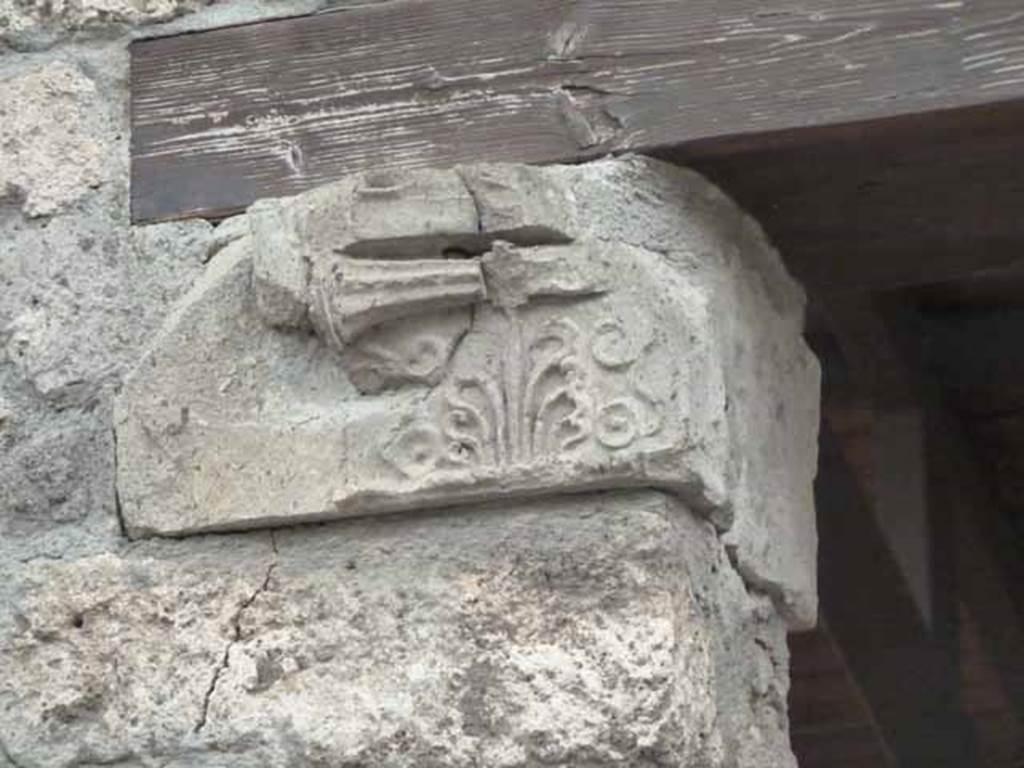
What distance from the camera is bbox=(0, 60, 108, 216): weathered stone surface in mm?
2561

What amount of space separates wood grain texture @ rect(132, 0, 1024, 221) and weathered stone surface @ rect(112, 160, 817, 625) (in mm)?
59

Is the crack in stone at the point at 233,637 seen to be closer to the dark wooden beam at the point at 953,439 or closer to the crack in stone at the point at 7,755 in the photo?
the crack in stone at the point at 7,755

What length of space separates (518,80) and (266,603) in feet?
1.65

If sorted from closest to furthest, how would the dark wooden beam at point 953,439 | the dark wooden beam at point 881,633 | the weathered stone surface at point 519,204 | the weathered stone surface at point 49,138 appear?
1. the weathered stone surface at point 519,204
2. the weathered stone surface at point 49,138
3. the dark wooden beam at point 953,439
4. the dark wooden beam at point 881,633

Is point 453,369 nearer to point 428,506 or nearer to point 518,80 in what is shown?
point 428,506

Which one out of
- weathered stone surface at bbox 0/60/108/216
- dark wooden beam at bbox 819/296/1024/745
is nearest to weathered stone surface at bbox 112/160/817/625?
weathered stone surface at bbox 0/60/108/216

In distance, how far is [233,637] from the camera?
2.37 m

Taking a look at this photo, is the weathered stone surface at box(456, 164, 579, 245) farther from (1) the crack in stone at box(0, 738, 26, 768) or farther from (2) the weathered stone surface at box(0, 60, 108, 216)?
(1) the crack in stone at box(0, 738, 26, 768)

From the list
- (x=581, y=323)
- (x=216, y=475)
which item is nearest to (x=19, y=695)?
(x=216, y=475)

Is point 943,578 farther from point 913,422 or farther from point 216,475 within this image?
point 216,475

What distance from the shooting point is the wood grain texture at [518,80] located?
2361 millimetres

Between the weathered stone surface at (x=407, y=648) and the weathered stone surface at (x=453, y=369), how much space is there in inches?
1.4

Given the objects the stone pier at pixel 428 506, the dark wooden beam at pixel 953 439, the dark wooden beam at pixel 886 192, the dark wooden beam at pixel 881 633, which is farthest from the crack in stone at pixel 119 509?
the dark wooden beam at pixel 881 633

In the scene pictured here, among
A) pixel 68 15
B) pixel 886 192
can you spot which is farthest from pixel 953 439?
pixel 68 15
